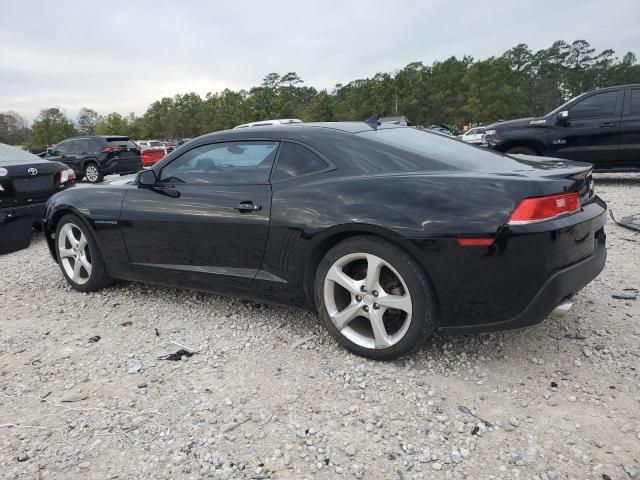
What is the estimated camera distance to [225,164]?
324cm

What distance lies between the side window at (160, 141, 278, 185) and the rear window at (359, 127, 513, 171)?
2.15ft

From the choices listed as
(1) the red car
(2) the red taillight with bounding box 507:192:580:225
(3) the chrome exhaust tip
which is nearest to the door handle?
(2) the red taillight with bounding box 507:192:580:225

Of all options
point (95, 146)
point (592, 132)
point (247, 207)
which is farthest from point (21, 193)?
point (95, 146)

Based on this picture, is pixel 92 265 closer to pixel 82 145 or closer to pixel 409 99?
pixel 82 145

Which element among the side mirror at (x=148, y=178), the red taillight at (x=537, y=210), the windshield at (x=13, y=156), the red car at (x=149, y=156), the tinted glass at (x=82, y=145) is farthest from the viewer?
the red car at (x=149, y=156)

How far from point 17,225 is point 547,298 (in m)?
6.01

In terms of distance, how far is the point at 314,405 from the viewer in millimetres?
2328

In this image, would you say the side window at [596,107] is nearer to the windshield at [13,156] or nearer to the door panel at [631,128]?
the door panel at [631,128]

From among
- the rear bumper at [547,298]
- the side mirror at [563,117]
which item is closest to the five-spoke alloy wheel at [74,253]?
the rear bumper at [547,298]

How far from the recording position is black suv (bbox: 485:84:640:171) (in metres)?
8.02

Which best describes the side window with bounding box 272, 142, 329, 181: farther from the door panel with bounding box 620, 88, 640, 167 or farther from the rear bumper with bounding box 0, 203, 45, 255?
→ the door panel with bounding box 620, 88, 640, 167

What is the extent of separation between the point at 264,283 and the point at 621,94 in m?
8.00

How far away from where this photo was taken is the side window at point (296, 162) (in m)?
2.85

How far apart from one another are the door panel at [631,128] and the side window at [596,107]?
21 centimetres
